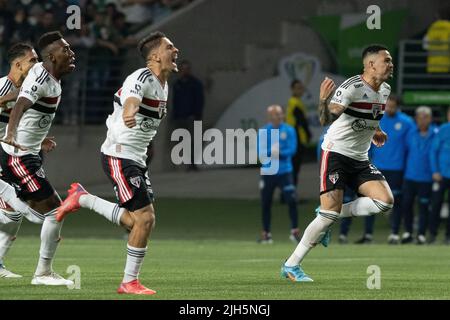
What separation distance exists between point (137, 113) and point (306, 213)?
51.2 ft

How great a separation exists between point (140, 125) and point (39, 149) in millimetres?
1919

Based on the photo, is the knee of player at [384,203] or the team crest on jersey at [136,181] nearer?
the team crest on jersey at [136,181]

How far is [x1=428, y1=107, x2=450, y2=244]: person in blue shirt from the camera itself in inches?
920

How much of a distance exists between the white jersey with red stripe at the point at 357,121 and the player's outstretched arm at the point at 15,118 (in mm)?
3399

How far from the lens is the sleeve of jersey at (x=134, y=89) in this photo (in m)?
12.4

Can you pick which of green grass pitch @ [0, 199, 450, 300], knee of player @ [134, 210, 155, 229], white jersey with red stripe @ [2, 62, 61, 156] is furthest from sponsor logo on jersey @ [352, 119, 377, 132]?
white jersey with red stripe @ [2, 62, 61, 156]

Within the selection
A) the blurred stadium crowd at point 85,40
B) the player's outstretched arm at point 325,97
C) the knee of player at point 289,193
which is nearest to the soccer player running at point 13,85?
the player's outstretched arm at point 325,97

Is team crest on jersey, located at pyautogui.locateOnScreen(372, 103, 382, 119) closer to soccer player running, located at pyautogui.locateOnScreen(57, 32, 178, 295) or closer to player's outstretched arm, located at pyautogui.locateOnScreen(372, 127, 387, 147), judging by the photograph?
player's outstretched arm, located at pyautogui.locateOnScreen(372, 127, 387, 147)

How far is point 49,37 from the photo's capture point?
1381 centimetres

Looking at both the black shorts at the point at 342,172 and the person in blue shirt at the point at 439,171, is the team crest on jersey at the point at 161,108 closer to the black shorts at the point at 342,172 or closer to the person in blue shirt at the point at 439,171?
the black shorts at the point at 342,172

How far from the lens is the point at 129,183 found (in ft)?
41.2

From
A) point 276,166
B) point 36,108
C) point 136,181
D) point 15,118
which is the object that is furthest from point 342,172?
point 276,166

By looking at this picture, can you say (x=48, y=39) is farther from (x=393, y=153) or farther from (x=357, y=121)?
(x=393, y=153)

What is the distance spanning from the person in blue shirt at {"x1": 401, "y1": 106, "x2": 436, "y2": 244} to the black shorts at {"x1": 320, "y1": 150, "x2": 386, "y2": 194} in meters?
9.17
